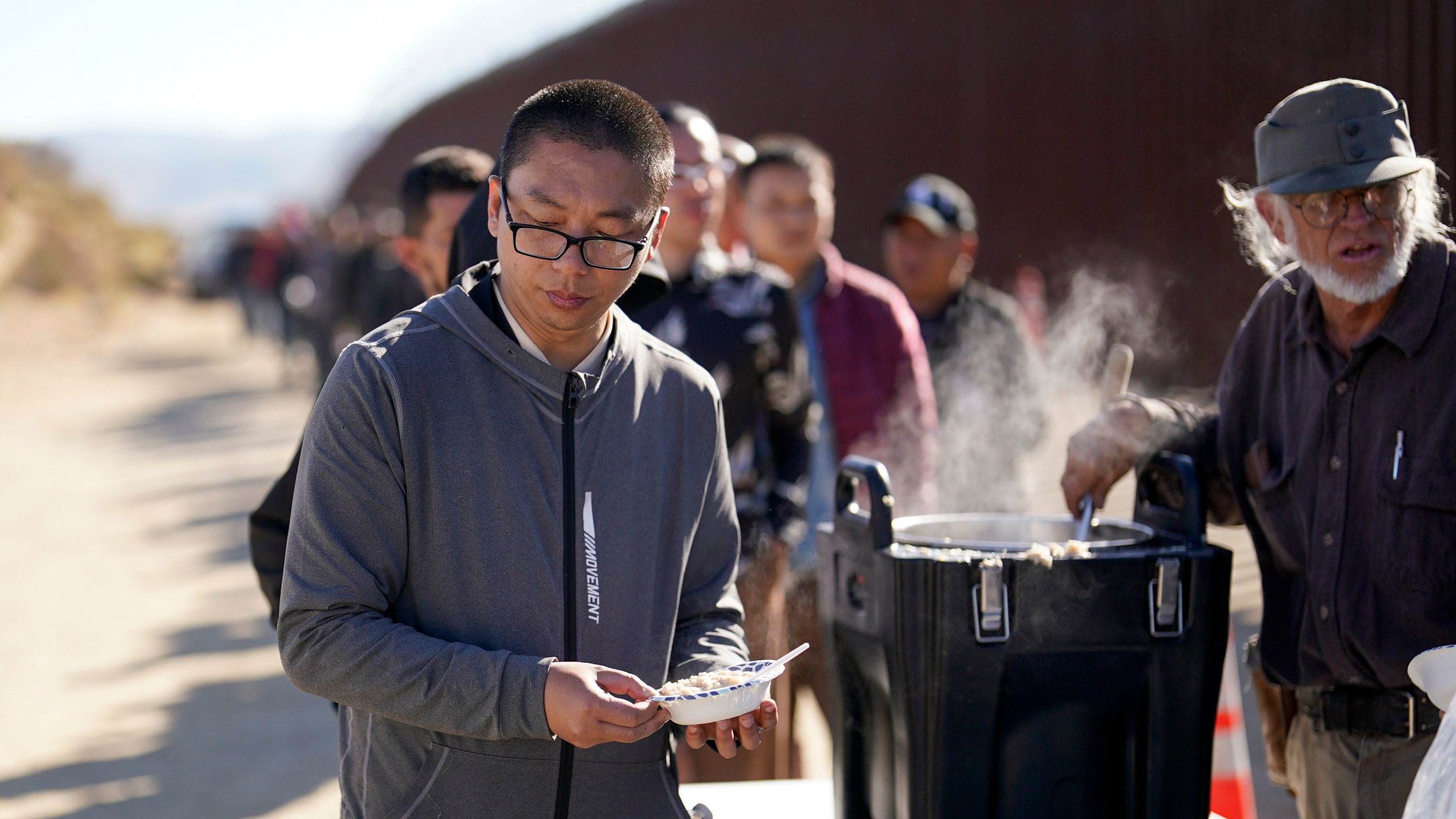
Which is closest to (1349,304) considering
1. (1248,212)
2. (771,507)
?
(1248,212)

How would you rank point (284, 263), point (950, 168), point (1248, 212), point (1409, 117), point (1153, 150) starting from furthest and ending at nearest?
point (284, 263) < point (950, 168) < point (1153, 150) < point (1409, 117) < point (1248, 212)

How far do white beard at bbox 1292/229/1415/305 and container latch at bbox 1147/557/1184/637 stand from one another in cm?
63

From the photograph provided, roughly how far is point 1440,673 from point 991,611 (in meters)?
0.66

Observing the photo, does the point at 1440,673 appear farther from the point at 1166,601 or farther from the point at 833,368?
the point at 833,368

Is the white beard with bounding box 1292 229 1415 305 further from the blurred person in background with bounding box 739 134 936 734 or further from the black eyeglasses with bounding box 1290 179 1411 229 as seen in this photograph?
the blurred person in background with bounding box 739 134 936 734

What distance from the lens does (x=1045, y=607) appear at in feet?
7.32

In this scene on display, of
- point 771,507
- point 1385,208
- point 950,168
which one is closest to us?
point 1385,208

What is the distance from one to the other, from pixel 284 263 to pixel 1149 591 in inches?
861

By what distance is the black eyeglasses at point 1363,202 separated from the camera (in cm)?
244

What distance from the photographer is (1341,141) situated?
241cm

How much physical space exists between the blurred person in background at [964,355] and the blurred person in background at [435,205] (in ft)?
6.11

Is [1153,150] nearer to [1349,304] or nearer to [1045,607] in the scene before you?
[1349,304]

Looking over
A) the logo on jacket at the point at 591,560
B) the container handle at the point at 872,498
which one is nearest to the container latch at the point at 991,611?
the container handle at the point at 872,498

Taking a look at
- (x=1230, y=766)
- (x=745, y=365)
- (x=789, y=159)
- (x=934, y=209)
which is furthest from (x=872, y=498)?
(x=934, y=209)
